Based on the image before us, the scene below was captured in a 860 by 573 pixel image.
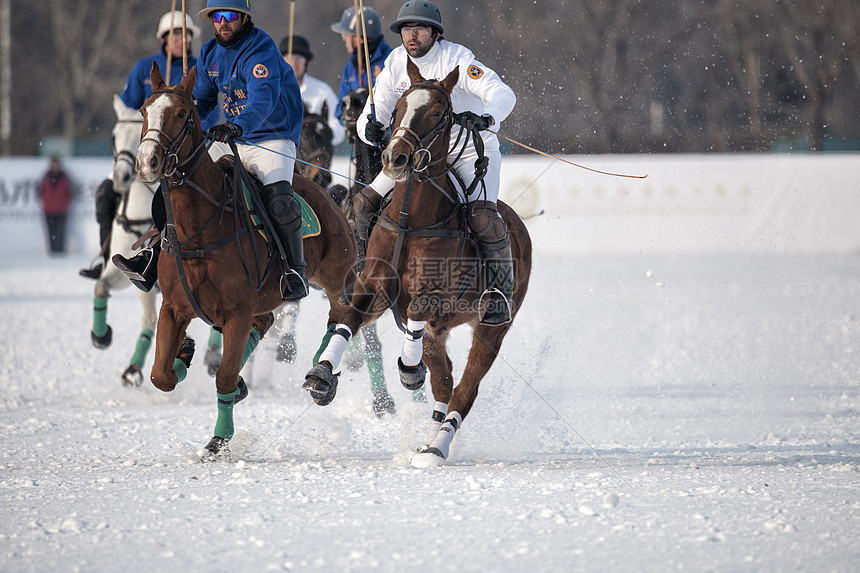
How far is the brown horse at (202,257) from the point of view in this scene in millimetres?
5734

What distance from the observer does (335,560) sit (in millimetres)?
4035

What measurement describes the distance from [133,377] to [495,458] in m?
3.48

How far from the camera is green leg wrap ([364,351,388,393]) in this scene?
25.8ft

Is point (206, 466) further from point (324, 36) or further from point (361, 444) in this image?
point (324, 36)

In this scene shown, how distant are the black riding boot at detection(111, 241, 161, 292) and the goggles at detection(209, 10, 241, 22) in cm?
154

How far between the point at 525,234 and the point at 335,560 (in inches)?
145

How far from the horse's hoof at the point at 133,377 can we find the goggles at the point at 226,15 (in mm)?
3194

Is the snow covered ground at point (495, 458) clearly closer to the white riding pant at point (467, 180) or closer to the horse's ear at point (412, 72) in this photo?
the white riding pant at point (467, 180)

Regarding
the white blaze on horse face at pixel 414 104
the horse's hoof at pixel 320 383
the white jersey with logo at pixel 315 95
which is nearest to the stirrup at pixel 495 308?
the horse's hoof at pixel 320 383

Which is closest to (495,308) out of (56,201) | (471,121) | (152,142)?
(471,121)

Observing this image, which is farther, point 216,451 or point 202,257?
point 216,451

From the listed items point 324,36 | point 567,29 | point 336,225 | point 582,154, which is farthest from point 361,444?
point 324,36

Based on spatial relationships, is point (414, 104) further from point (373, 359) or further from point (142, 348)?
point (142, 348)

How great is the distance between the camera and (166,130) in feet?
18.1
